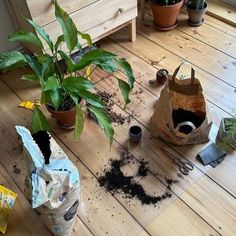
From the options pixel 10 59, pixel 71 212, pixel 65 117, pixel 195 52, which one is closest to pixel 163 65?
pixel 195 52

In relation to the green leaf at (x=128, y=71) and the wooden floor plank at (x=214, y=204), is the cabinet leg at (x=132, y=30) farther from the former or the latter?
the wooden floor plank at (x=214, y=204)

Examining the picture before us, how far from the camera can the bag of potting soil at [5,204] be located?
4.46ft

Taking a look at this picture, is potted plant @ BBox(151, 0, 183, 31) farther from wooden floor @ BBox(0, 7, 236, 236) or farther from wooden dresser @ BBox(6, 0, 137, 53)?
wooden dresser @ BBox(6, 0, 137, 53)

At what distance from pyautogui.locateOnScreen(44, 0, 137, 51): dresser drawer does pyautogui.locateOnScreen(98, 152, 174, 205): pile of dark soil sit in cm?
74

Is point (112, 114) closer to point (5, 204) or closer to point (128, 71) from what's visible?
point (128, 71)

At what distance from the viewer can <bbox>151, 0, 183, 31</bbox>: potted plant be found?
82.4 inches

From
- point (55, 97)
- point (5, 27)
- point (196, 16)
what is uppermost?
point (55, 97)

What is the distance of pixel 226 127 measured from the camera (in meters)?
1.51

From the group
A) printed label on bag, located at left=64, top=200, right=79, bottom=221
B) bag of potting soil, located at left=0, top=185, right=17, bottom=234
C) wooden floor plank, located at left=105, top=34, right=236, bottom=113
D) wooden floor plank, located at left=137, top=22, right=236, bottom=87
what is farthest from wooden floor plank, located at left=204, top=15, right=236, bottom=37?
bag of potting soil, located at left=0, top=185, right=17, bottom=234

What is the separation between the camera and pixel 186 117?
5.24ft

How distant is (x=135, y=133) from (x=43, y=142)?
467 mm

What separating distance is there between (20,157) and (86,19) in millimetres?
798

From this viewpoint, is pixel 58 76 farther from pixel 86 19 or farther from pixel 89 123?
pixel 86 19

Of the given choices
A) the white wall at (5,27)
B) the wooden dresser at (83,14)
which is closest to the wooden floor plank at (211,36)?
the wooden dresser at (83,14)
